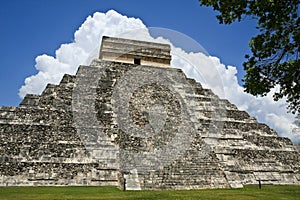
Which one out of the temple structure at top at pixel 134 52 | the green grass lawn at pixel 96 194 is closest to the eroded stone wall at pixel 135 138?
the green grass lawn at pixel 96 194

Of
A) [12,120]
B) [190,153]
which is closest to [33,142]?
[12,120]

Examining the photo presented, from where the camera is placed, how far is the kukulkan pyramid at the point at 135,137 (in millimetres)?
11586

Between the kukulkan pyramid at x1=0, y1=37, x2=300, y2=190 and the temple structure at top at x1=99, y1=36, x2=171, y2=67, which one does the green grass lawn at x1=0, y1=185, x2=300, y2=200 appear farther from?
the temple structure at top at x1=99, y1=36, x2=171, y2=67

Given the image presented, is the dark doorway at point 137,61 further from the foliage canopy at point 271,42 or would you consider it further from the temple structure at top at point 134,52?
the foliage canopy at point 271,42

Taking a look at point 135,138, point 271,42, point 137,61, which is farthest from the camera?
point 137,61

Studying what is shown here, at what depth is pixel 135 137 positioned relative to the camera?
44.2 feet

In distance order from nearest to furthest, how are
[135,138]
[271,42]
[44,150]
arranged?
[271,42], [44,150], [135,138]

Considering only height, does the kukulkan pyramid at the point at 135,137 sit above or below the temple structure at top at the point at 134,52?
below

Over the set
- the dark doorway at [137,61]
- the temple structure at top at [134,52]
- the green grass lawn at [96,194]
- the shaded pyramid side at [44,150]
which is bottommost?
the green grass lawn at [96,194]

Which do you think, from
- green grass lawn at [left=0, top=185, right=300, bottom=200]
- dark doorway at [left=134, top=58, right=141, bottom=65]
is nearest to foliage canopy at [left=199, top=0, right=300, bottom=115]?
green grass lawn at [left=0, top=185, right=300, bottom=200]

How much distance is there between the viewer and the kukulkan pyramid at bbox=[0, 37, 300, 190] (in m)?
11.6

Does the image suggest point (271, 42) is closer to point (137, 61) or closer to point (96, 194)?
point (96, 194)

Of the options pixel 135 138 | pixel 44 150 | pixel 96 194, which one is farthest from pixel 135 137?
pixel 96 194

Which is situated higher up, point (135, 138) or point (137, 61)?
point (137, 61)
